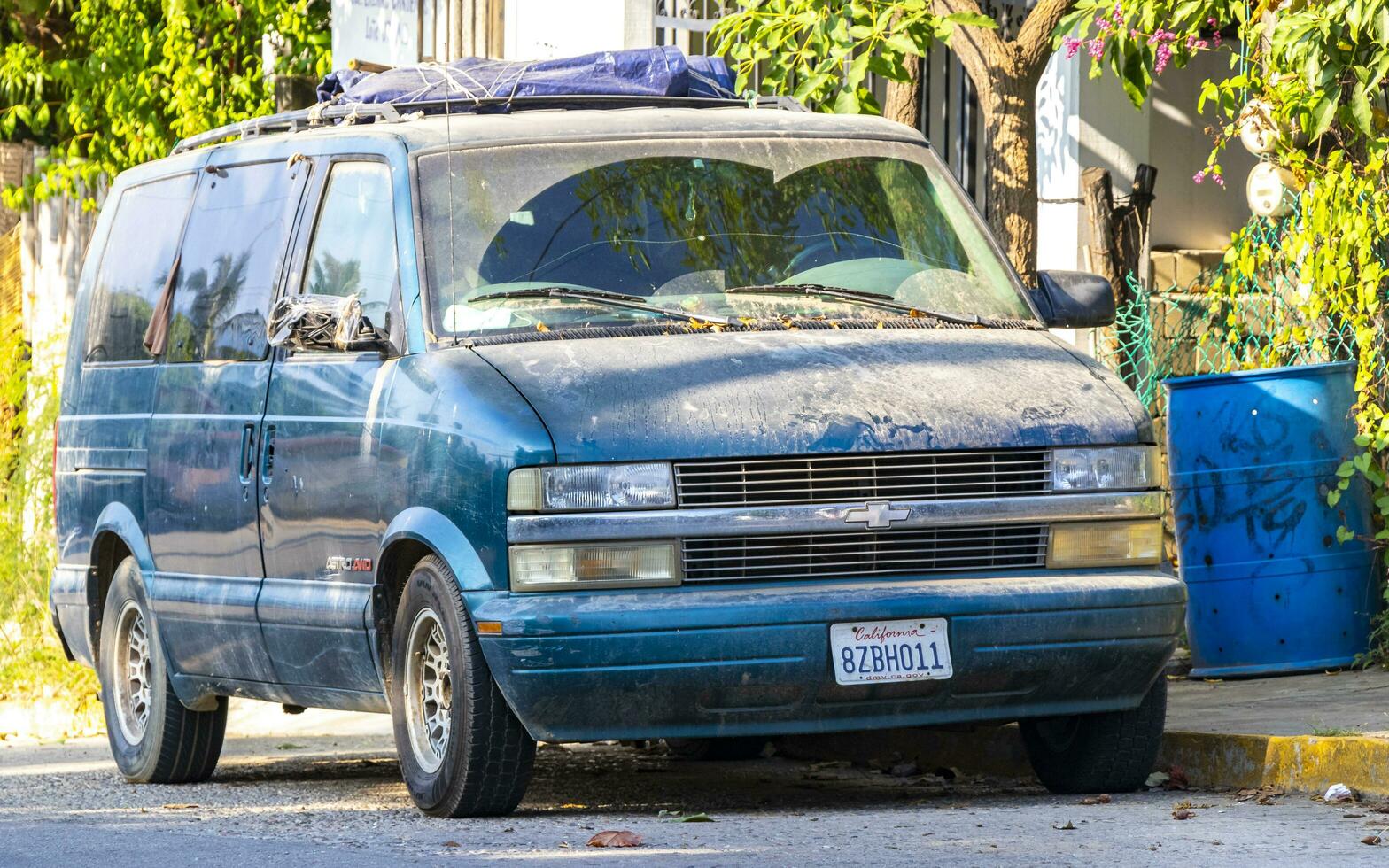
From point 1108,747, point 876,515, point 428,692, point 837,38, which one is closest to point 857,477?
point 876,515

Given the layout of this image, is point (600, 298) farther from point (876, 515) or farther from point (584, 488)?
point (876, 515)

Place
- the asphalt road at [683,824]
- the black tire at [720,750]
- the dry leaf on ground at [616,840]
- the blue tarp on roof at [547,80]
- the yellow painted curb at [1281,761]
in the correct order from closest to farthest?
the asphalt road at [683,824] → the dry leaf on ground at [616,840] → the yellow painted curb at [1281,761] → the blue tarp on roof at [547,80] → the black tire at [720,750]

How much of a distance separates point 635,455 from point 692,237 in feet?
3.60

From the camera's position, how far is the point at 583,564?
231 inches

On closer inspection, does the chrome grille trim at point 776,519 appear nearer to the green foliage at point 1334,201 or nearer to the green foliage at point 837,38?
the green foliage at point 1334,201

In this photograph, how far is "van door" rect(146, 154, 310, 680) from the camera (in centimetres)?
727

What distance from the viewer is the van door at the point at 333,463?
259 inches

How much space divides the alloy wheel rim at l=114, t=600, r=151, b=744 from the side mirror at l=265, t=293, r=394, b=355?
1868 millimetres

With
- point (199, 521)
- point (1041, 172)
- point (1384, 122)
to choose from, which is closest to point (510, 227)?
point (199, 521)

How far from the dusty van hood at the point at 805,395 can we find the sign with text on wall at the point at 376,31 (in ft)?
20.5

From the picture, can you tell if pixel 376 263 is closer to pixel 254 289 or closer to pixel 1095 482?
pixel 254 289

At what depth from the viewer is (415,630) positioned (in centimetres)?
636

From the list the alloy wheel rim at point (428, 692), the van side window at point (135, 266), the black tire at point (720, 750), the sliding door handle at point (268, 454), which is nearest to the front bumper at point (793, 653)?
the alloy wheel rim at point (428, 692)

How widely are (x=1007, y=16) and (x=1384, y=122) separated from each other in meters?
5.22
